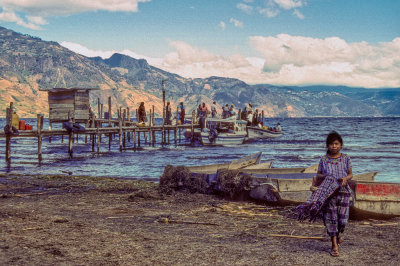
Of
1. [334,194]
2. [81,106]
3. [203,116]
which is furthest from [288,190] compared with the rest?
[203,116]

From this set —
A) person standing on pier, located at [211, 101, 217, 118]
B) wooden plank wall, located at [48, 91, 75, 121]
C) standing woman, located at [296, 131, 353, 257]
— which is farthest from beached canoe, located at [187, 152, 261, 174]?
person standing on pier, located at [211, 101, 217, 118]

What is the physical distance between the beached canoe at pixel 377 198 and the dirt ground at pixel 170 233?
0.26m

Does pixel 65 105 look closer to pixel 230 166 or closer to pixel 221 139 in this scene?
pixel 221 139

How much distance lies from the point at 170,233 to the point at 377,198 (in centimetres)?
471

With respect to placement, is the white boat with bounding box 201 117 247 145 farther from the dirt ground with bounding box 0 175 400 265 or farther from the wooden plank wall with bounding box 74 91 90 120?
the dirt ground with bounding box 0 175 400 265

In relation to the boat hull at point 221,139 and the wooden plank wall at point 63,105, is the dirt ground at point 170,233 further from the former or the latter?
the boat hull at point 221,139

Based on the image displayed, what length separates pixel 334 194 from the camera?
20.6ft

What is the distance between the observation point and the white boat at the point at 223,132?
4009cm

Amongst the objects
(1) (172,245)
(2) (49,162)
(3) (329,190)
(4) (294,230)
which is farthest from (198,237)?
(2) (49,162)

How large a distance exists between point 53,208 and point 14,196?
2574mm

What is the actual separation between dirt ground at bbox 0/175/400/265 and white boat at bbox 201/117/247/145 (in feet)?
90.8

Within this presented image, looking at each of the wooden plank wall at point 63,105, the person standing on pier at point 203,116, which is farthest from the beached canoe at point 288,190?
the person standing on pier at point 203,116

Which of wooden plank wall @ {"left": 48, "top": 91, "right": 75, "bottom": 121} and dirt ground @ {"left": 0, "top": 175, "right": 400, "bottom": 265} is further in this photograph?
wooden plank wall @ {"left": 48, "top": 91, "right": 75, "bottom": 121}

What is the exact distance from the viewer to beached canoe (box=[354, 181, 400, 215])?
9234 millimetres
